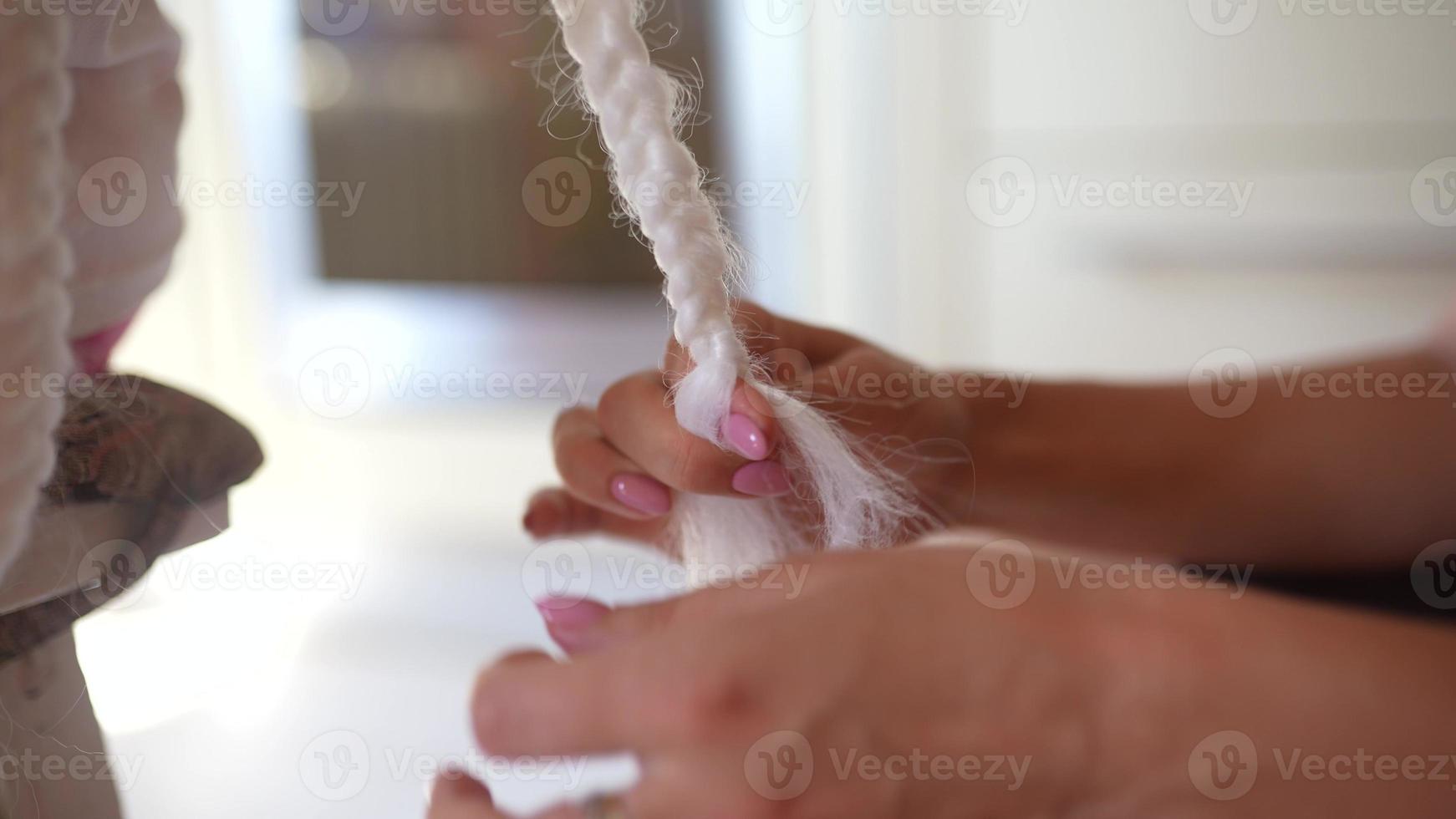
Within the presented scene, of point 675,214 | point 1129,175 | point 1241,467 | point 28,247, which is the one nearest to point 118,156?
point 28,247

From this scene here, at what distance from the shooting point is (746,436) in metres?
0.22

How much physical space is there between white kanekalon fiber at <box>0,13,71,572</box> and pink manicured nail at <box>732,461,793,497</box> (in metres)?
0.16

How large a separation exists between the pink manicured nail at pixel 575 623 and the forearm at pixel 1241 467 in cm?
21

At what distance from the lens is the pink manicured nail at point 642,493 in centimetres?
26

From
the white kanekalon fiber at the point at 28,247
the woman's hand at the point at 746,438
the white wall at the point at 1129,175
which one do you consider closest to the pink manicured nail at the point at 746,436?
the woman's hand at the point at 746,438

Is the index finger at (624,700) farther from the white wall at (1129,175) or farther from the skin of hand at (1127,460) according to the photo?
the white wall at (1129,175)

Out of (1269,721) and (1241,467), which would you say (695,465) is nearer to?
(1269,721)

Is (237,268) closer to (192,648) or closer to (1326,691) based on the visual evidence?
(192,648)

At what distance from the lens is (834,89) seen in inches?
30.6

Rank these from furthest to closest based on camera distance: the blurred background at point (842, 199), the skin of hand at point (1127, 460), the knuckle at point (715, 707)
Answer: the blurred background at point (842, 199) → the skin of hand at point (1127, 460) → the knuckle at point (715, 707)

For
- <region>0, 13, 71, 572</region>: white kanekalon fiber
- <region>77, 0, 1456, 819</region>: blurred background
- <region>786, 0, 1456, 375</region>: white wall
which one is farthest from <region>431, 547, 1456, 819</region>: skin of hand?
<region>786, 0, 1456, 375</region>: white wall

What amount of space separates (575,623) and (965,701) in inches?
3.3

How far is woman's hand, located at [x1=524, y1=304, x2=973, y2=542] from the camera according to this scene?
0.76 feet

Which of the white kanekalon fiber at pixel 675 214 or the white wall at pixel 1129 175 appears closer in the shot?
the white kanekalon fiber at pixel 675 214
